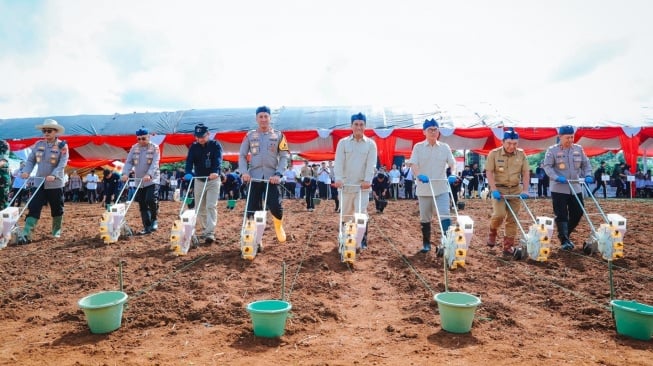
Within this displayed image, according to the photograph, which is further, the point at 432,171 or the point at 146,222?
the point at 146,222

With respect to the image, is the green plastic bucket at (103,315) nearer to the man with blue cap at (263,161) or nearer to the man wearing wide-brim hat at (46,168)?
the man with blue cap at (263,161)

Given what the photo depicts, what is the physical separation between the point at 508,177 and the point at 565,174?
111cm

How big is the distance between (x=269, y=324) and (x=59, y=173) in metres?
5.94

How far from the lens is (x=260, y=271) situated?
196 inches

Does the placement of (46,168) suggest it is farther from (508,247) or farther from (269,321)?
(508,247)

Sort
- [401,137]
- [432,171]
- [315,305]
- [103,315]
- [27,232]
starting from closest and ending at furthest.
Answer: [103,315] → [315,305] → [432,171] → [27,232] → [401,137]

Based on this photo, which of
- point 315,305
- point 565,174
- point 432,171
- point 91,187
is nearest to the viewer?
point 315,305

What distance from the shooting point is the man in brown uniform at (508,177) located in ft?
19.9

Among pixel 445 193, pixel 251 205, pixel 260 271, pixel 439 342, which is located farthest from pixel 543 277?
pixel 251 205

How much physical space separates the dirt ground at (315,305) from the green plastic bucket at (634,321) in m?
0.09

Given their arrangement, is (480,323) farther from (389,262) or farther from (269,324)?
(389,262)

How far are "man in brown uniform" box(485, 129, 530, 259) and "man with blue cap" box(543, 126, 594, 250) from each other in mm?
588

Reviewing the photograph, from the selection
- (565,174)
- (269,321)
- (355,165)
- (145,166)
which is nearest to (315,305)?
(269,321)

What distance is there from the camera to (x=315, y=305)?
3.85 m
